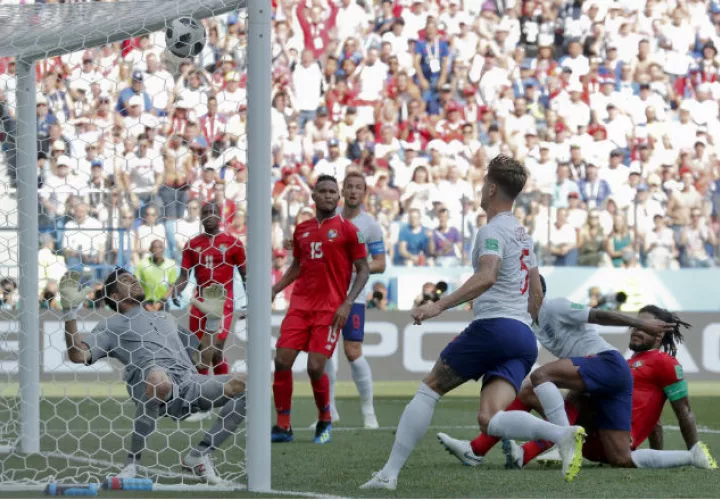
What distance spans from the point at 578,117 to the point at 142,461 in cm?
1344

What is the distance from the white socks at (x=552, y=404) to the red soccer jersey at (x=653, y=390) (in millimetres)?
886

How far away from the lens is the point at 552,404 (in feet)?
23.9

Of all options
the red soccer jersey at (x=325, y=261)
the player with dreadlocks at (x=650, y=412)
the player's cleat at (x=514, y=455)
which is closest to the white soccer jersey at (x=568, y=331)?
the player with dreadlocks at (x=650, y=412)

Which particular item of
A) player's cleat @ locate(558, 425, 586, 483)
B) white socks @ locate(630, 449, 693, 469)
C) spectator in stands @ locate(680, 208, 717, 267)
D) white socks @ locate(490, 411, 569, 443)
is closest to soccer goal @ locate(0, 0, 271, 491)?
white socks @ locate(490, 411, 569, 443)

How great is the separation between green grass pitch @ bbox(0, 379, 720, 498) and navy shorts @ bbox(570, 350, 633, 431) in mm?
298

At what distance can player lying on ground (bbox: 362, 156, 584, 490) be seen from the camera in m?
6.42

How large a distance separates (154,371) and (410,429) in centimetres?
144

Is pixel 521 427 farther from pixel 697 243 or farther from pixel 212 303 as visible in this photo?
pixel 697 243

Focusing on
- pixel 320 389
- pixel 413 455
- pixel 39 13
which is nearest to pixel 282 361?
pixel 320 389

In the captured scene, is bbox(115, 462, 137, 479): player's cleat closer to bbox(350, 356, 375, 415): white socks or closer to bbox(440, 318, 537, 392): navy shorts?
bbox(440, 318, 537, 392): navy shorts

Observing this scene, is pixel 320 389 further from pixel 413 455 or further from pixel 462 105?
pixel 462 105

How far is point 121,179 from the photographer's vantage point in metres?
15.1

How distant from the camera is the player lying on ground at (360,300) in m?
10.4

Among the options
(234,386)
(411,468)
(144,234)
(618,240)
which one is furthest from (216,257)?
(618,240)
